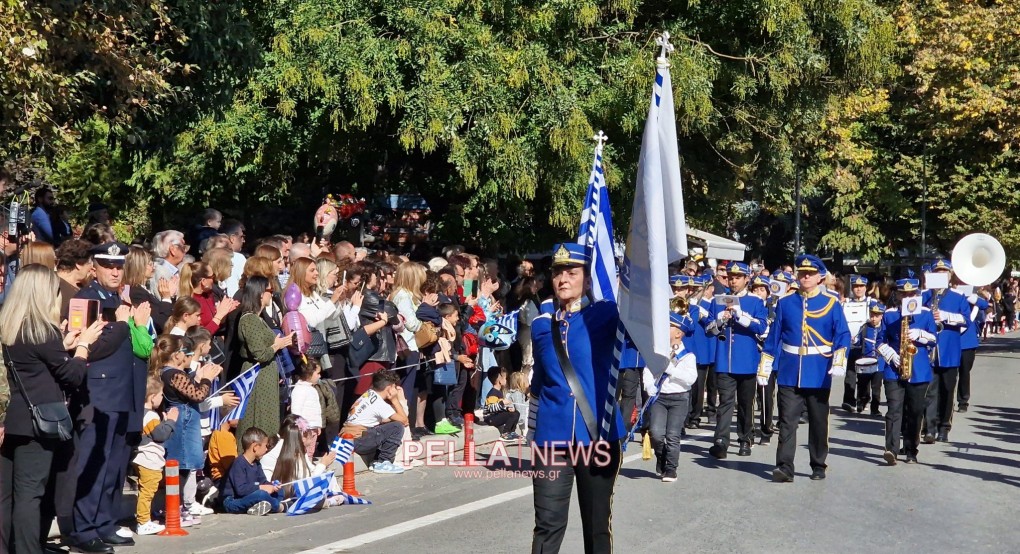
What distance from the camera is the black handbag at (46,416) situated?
7805 mm

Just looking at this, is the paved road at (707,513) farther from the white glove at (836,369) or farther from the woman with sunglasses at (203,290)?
the woman with sunglasses at (203,290)

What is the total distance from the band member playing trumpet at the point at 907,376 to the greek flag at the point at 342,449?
5.45 meters

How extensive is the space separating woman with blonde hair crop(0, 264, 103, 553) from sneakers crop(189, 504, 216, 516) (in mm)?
1843

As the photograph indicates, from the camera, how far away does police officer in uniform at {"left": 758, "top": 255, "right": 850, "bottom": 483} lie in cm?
1251

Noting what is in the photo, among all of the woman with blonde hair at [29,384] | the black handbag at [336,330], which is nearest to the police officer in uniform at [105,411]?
the woman with blonde hair at [29,384]

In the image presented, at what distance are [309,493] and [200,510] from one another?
82 cm

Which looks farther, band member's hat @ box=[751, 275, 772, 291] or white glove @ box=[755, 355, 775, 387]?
band member's hat @ box=[751, 275, 772, 291]

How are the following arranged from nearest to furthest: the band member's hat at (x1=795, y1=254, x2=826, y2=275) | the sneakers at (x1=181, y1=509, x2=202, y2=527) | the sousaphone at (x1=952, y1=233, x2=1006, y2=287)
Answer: the sneakers at (x1=181, y1=509, x2=202, y2=527), the band member's hat at (x1=795, y1=254, x2=826, y2=275), the sousaphone at (x1=952, y1=233, x2=1006, y2=287)

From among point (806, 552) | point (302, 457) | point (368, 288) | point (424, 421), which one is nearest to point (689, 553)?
point (806, 552)

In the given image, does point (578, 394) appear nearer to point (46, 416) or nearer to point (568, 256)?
point (568, 256)

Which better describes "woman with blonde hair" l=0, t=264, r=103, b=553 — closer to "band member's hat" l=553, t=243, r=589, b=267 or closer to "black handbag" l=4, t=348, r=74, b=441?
"black handbag" l=4, t=348, r=74, b=441

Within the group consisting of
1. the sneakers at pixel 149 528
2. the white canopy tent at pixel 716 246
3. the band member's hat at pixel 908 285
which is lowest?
the sneakers at pixel 149 528

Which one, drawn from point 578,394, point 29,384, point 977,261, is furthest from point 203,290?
point 977,261

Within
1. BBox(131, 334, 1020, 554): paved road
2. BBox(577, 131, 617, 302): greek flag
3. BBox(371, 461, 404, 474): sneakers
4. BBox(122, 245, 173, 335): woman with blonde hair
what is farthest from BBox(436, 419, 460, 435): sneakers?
BBox(577, 131, 617, 302): greek flag
